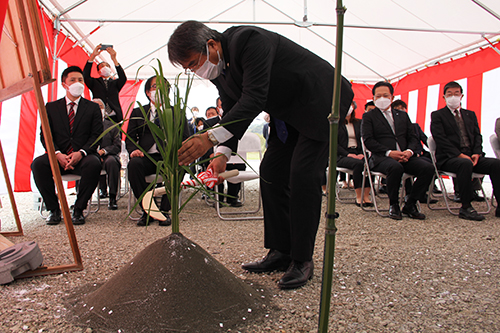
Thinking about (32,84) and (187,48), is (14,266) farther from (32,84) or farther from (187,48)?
(187,48)

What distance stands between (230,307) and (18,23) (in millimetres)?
1704

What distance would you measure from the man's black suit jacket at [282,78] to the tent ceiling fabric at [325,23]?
14.6ft

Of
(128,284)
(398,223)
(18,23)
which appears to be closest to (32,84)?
(18,23)

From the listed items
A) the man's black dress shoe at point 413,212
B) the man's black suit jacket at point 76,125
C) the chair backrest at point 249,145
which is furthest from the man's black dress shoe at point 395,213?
the man's black suit jacket at point 76,125

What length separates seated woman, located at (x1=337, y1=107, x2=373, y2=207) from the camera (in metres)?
4.21

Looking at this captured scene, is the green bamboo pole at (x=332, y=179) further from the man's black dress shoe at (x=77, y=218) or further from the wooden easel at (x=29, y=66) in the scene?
the man's black dress shoe at (x=77, y=218)

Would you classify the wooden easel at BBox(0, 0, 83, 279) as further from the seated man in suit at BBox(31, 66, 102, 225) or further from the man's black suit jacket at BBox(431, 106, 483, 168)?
the man's black suit jacket at BBox(431, 106, 483, 168)

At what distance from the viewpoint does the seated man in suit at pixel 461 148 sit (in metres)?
3.48

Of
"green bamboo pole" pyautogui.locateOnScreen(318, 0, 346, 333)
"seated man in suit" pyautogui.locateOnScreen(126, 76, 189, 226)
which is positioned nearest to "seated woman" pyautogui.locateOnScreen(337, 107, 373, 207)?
"seated man in suit" pyautogui.locateOnScreen(126, 76, 189, 226)

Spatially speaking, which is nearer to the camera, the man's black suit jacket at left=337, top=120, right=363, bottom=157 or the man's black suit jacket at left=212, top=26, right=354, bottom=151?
the man's black suit jacket at left=212, top=26, right=354, bottom=151

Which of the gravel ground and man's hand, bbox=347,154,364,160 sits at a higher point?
man's hand, bbox=347,154,364,160

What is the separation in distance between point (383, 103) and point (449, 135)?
799mm

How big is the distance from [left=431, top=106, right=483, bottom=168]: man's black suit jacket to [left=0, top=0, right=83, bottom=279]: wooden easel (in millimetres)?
3655

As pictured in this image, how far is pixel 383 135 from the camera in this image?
384cm
